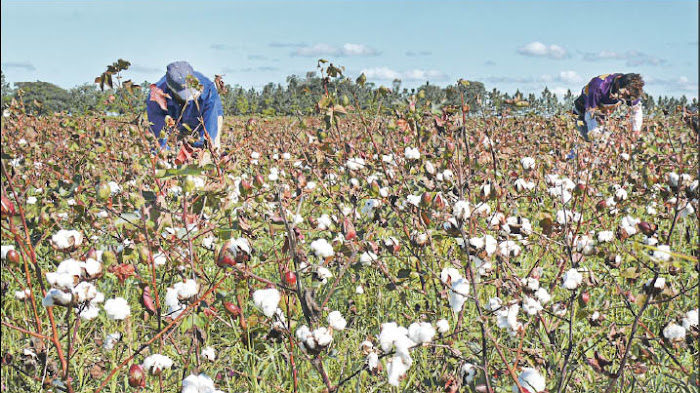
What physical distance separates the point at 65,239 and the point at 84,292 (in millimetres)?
264

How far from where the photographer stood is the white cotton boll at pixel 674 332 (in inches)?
51.9

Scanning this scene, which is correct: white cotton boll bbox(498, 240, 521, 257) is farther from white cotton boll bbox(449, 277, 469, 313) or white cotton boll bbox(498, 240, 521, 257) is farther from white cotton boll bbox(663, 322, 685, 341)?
white cotton boll bbox(663, 322, 685, 341)

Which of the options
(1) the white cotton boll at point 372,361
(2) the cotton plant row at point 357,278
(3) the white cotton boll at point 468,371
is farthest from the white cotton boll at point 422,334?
(3) the white cotton boll at point 468,371

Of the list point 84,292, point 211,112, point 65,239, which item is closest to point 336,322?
point 84,292

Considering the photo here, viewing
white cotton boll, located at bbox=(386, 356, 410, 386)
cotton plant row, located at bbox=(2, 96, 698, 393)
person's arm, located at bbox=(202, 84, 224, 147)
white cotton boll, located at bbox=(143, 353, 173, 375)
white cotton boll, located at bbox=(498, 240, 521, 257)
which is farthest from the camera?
person's arm, located at bbox=(202, 84, 224, 147)

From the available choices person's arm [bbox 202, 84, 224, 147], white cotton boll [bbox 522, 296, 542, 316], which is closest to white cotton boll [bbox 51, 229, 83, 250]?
white cotton boll [bbox 522, 296, 542, 316]

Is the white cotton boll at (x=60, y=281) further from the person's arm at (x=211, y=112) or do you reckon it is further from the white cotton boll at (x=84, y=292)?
the person's arm at (x=211, y=112)

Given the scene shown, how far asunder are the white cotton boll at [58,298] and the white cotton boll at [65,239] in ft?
0.90

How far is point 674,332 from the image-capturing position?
4.35 ft

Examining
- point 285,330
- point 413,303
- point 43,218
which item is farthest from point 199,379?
point 413,303

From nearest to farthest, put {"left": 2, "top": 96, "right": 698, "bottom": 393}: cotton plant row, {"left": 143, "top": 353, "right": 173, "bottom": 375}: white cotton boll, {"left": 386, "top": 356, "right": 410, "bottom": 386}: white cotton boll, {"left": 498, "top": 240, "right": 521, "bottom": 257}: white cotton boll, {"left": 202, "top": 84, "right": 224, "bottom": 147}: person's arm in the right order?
1. {"left": 386, "top": 356, "right": 410, "bottom": 386}: white cotton boll
2. {"left": 2, "top": 96, "right": 698, "bottom": 393}: cotton plant row
3. {"left": 143, "top": 353, "right": 173, "bottom": 375}: white cotton boll
4. {"left": 498, "top": 240, "right": 521, "bottom": 257}: white cotton boll
5. {"left": 202, "top": 84, "right": 224, "bottom": 147}: person's arm

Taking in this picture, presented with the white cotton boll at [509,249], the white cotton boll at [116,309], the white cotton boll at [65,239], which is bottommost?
the white cotton boll at [116,309]

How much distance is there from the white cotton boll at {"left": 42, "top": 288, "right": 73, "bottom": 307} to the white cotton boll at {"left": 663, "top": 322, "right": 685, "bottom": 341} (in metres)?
1.35

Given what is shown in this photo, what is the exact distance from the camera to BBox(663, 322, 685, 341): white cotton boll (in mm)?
1318
